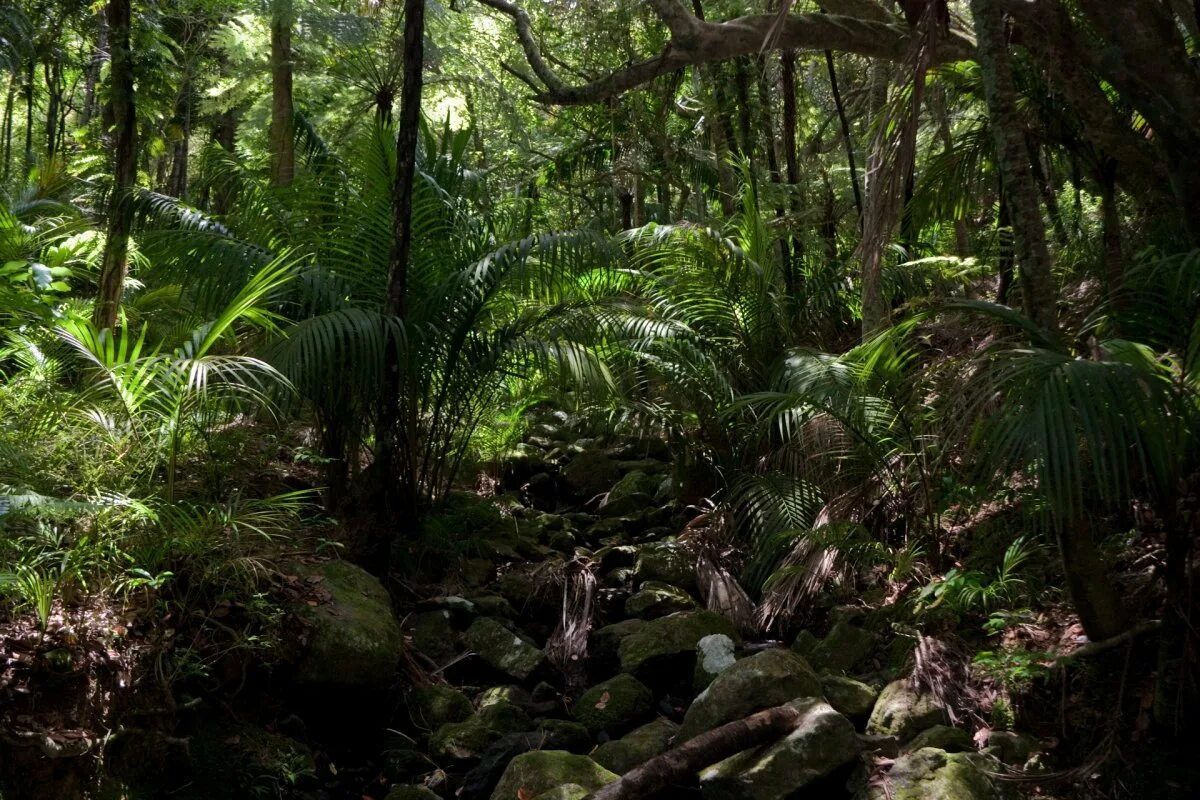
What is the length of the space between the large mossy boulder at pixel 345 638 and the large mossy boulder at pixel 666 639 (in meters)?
1.25

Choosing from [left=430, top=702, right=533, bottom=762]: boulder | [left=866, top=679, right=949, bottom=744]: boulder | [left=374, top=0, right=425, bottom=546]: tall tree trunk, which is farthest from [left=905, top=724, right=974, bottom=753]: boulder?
[left=374, top=0, right=425, bottom=546]: tall tree trunk

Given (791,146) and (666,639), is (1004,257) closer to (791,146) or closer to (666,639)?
(791,146)

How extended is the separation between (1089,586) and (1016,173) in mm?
1727

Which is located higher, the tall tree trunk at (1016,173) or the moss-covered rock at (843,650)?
the tall tree trunk at (1016,173)

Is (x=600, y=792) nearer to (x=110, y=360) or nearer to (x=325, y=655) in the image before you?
(x=325, y=655)

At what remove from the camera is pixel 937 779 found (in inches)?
138

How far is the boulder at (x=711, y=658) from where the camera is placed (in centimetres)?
491

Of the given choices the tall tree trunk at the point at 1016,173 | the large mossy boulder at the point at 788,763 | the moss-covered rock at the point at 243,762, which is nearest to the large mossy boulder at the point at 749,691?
the large mossy boulder at the point at 788,763

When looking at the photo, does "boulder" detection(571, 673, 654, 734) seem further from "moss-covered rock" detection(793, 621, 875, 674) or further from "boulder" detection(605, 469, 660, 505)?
"boulder" detection(605, 469, 660, 505)

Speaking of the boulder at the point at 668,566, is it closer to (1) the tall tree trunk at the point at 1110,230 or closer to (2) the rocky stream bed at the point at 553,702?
(2) the rocky stream bed at the point at 553,702

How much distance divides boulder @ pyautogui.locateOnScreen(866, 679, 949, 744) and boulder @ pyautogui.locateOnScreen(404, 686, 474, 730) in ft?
6.56

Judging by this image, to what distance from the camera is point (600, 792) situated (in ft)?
11.8

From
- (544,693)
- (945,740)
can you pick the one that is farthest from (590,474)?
(945,740)

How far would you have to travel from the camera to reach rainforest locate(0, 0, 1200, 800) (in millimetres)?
3633
